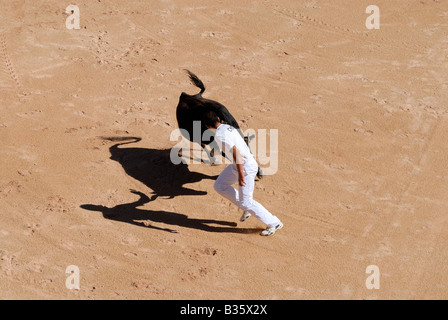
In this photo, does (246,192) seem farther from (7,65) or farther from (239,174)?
(7,65)

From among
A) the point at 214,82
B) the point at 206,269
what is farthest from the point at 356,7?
the point at 206,269

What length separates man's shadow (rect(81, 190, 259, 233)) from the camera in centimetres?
888

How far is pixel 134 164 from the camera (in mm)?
9969

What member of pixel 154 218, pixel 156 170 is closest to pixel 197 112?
pixel 156 170

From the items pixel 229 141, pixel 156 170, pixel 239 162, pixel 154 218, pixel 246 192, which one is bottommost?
pixel 154 218

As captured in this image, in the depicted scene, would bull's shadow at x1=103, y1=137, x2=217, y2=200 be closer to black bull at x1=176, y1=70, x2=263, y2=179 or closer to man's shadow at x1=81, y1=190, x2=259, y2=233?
man's shadow at x1=81, y1=190, x2=259, y2=233

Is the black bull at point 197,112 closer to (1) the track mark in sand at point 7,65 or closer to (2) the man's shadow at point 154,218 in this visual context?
(2) the man's shadow at point 154,218

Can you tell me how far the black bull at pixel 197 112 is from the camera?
951 centimetres

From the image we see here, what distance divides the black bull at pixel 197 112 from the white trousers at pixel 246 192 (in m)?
1.03

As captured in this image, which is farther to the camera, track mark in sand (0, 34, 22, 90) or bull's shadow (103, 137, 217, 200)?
track mark in sand (0, 34, 22, 90)

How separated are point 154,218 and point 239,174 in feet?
5.01

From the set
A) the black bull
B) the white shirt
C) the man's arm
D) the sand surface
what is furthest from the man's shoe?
the black bull

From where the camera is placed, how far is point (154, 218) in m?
9.02

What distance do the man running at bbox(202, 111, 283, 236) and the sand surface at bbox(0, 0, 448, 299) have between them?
354 millimetres
